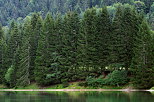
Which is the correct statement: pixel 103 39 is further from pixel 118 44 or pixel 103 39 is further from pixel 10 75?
pixel 10 75

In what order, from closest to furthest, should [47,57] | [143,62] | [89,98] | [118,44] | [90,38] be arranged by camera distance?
[89,98] < [143,62] < [118,44] < [90,38] < [47,57]

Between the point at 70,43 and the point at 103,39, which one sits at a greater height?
the point at 103,39

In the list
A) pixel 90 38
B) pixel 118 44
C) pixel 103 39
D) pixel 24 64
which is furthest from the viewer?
pixel 24 64

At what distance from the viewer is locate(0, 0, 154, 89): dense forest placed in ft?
249

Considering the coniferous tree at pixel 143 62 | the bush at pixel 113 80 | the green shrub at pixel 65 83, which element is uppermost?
the coniferous tree at pixel 143 62

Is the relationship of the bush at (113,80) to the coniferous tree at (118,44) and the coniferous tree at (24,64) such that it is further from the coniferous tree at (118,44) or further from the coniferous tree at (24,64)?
the coniferous tree at (24,64)

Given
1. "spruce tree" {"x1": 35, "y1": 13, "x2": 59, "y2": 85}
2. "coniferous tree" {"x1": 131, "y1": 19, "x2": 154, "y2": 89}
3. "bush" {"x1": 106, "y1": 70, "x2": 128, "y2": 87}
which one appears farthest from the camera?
"spruce tree" {"x1": 35, "y1": 13, "x2": 59, "y2": 85}

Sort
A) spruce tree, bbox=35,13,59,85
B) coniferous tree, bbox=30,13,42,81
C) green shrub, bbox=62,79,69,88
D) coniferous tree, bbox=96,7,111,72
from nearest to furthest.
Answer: coniferous tree, bbox=96,7,111,72 → green shrub, bbox=62,79,69,88 → spruce tree, bbox=35,13,59,85 → coniferous tree, bbox=30,13,42,81

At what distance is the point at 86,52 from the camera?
86062 mm

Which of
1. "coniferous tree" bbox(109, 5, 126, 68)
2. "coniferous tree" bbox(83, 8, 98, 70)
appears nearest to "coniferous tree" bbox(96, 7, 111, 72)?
"coniferous tree" bbox(83, 8, 98, 70)

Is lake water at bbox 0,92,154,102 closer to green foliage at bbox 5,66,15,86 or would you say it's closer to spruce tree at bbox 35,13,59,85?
spruce tree at bbox 35,13,59,85

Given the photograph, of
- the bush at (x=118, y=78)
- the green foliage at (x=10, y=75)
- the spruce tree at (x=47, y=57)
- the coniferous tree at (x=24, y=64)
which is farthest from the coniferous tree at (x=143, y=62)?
the green foliage at (x=10, y=75)

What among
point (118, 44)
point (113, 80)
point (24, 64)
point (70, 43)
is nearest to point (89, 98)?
point (113, 80)

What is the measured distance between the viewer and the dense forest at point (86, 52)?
7588 cm
